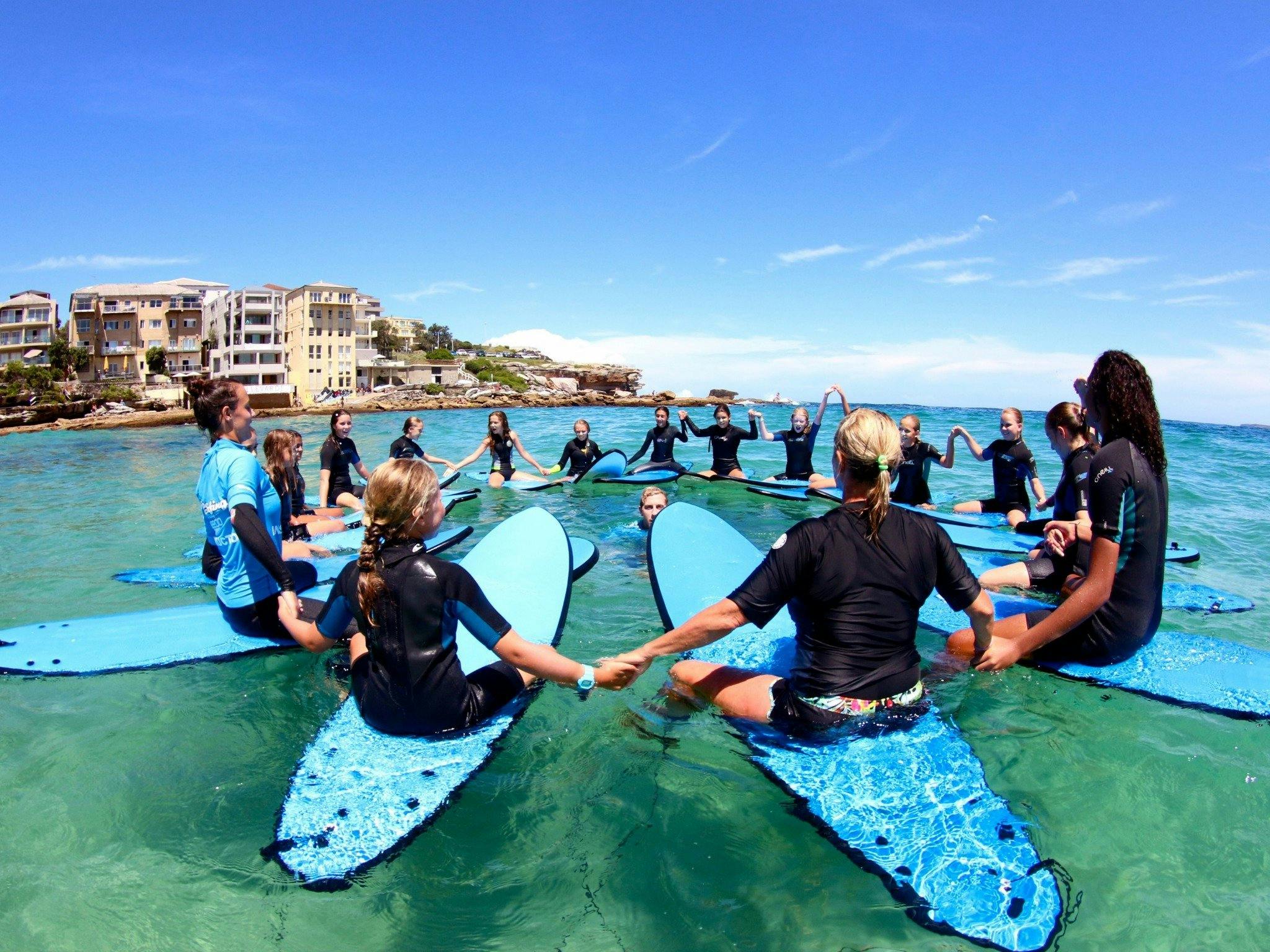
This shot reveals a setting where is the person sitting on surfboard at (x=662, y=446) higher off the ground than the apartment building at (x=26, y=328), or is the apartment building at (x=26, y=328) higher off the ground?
the apartment building at (x=26, y=328)

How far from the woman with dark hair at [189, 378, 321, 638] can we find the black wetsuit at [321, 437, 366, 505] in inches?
201

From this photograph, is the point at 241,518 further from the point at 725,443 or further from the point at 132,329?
the point at 132,329

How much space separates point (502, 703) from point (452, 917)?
1062mm

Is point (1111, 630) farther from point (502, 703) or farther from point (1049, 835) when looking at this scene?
point (502, 703)

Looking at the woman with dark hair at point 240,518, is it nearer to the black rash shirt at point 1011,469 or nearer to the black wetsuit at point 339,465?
the black wetsuit at point 339,465

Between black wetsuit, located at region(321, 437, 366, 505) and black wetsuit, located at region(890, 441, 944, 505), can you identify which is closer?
black wetsuit, located at region(321, 437, 366, 505)

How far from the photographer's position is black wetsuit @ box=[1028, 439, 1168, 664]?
11.6 ft

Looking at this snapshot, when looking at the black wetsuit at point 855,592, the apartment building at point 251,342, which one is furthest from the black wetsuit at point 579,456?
the apartment building at point 251,342

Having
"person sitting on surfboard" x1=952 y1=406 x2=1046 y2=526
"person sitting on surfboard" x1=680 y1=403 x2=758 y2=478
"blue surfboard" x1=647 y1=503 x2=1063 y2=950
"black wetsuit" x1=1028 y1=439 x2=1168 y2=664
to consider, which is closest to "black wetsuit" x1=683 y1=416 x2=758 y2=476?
"person sitting on surfboard" x1=680 y1=403 x2=758 y2=478

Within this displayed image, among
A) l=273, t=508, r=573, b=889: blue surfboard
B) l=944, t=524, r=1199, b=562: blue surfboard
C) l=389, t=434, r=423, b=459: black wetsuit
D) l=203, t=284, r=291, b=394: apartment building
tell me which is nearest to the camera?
l=273, t=508, r=573, b=889: blue surfboard

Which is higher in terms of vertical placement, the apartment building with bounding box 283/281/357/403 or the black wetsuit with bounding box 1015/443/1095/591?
the apartment building with bounding box 283/281/357/403

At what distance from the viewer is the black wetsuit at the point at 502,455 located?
43.1 ft

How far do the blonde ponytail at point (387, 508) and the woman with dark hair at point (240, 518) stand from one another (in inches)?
56.7

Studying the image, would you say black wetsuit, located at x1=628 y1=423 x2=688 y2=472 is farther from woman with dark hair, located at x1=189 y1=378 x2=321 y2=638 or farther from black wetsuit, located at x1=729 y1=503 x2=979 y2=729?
black wetsuit, located at x1=729 y1=503 x2=979 y2=729
